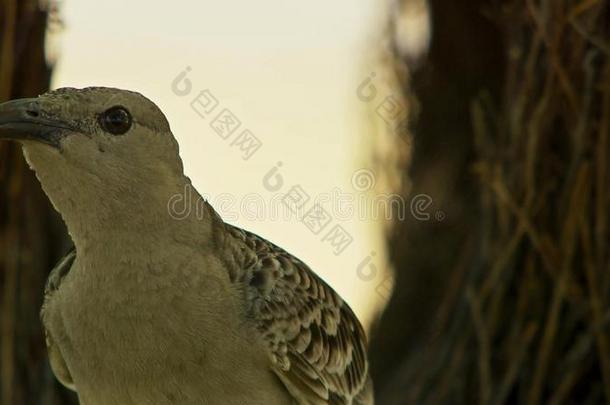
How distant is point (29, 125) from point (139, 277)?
374 millimetres

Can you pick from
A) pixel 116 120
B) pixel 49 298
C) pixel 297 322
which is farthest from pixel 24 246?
pixel 116 120

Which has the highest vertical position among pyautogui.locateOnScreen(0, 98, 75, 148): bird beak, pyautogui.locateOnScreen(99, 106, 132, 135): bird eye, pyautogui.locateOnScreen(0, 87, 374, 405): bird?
pyautogui.locateOnScreen(0, 98, 75, 148): bird beak

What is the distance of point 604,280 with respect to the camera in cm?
323

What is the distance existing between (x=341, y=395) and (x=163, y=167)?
778mm

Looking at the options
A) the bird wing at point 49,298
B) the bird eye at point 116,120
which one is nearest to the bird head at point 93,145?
the bird eye at point 116,120

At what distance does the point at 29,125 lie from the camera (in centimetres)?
224

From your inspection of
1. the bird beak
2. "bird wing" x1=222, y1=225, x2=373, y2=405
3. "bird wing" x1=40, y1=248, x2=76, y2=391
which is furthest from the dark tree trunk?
the bird beak

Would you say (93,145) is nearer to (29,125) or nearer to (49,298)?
(29,125)

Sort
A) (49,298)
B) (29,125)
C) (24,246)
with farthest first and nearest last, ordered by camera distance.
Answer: (24,246)
(49,298)
(29,125)

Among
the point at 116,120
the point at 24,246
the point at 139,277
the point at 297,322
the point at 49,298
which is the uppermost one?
the point at 24,246

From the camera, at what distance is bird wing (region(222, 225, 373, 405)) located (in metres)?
2.60

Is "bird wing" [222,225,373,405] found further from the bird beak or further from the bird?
the bird beak

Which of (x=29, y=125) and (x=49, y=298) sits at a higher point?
(x=29, y=125)

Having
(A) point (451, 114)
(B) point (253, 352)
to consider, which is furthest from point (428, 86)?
(B) point (253, 352)
